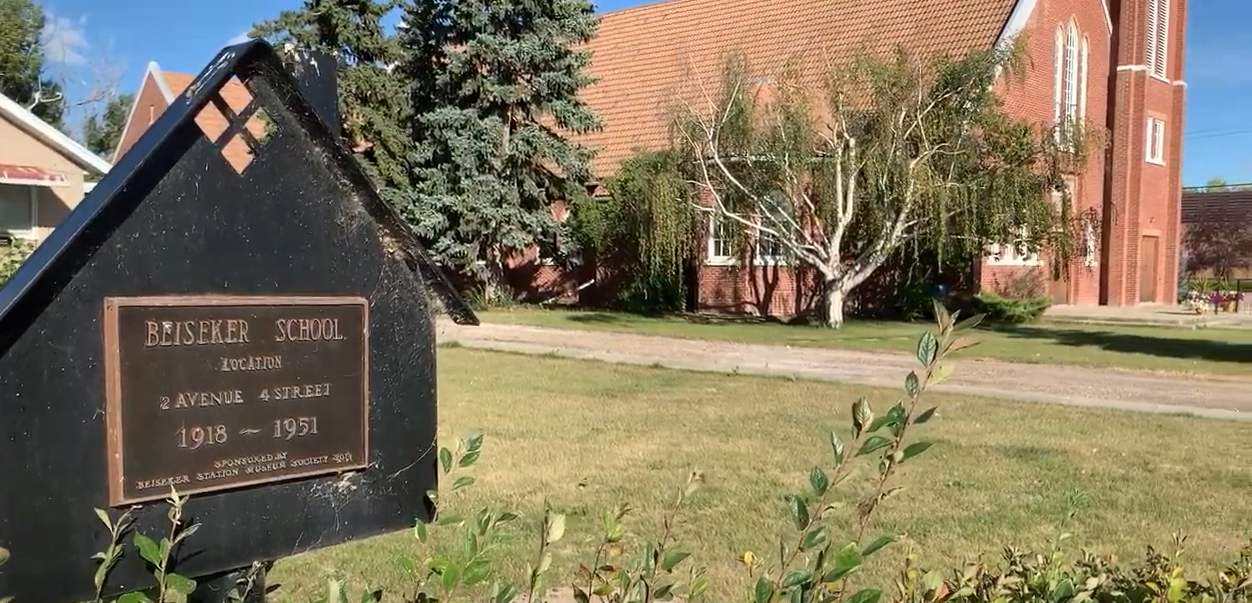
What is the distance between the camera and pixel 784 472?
7.21 m

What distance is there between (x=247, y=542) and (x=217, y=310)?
0.58 m

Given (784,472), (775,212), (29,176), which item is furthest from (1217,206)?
(784,472)

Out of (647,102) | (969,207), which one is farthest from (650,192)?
(647,102)

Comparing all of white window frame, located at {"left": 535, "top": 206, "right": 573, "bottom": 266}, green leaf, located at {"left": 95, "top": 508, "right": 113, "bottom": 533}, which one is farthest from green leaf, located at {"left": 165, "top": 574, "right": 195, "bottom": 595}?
white window frame, located at {"left": 535, "top": 206, "right": 573, "bottom": 266}

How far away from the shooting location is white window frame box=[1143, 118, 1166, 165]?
3323 centimetres

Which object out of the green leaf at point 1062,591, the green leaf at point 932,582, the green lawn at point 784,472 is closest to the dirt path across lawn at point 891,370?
the green lawn at point 784,472

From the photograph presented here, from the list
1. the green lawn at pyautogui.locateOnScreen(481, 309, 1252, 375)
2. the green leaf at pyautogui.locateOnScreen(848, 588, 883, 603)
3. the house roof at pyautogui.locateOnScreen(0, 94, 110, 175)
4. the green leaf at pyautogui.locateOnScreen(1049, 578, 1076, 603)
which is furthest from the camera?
the house roof at pyautogui.locateOnScreen(0, 94, 110, 175)

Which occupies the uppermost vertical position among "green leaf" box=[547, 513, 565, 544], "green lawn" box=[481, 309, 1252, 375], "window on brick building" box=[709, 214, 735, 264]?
"window on brick building" box=[709, 214, 735, 264]

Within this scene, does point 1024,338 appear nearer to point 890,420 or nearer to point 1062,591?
point 1062,591

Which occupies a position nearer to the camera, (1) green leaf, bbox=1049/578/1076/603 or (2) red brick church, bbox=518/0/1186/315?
(1) green leaf, bbox=1049/578/1076/603

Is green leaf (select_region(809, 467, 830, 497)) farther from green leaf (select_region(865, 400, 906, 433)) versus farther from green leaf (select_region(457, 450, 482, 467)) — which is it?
green leaf (select_region(457, 450, 482, 467))

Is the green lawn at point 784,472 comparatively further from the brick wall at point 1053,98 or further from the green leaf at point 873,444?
the brick wall at point 1053,98

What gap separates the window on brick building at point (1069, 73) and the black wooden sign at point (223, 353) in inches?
1175

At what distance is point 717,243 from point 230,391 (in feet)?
80.4
